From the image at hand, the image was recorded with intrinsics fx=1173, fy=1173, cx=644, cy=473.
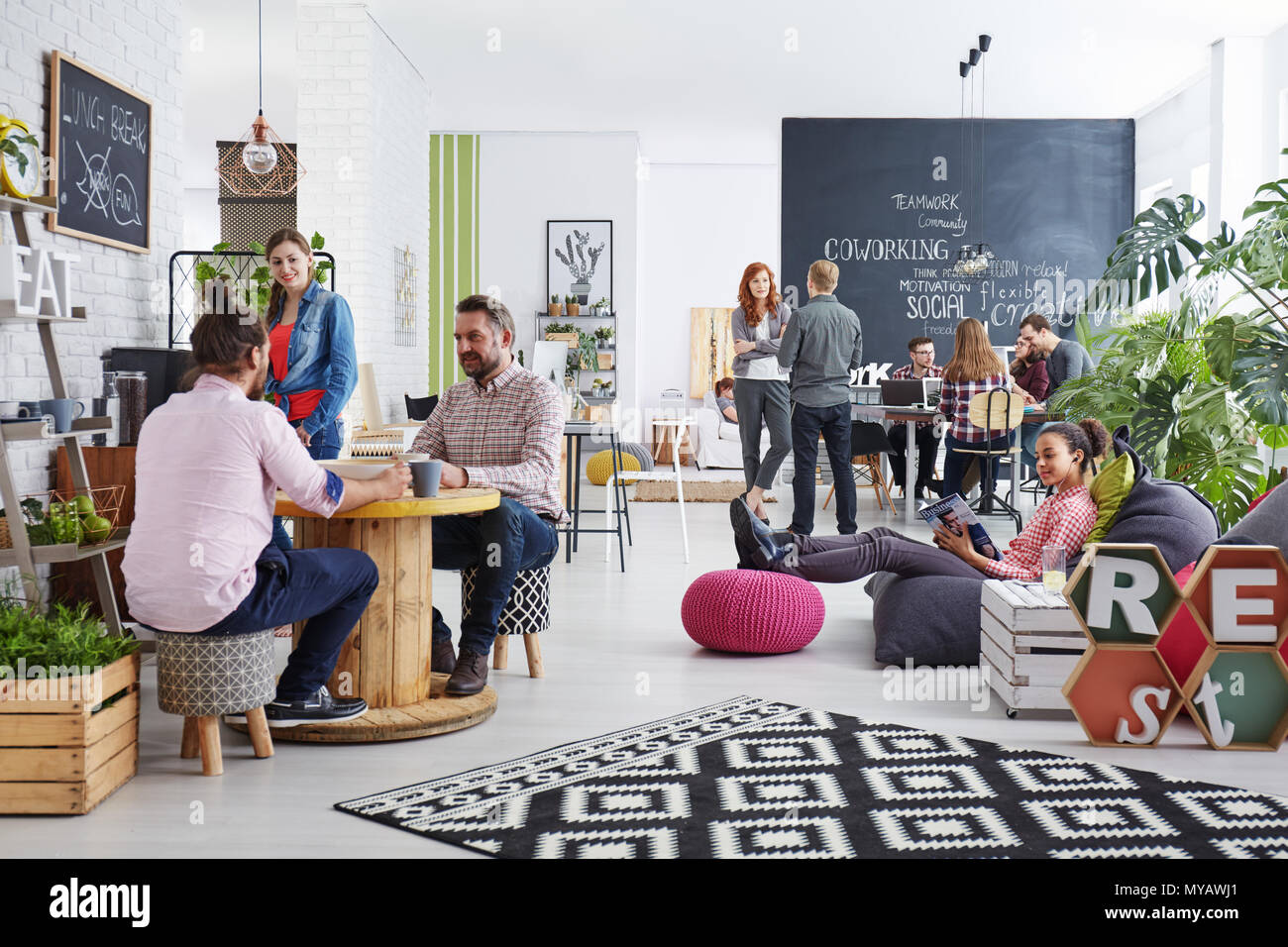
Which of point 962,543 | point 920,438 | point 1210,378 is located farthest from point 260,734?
point 920,438

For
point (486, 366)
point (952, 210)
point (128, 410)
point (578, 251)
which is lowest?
point (128, 410)

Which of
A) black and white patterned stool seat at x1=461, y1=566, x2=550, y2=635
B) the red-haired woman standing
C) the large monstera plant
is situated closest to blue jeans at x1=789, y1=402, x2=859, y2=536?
the red-haired woman standing

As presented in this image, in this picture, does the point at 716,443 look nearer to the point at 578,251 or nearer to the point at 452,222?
the point at 578,251

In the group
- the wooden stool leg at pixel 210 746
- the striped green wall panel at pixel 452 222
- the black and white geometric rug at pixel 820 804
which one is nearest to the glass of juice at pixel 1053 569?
the black and white geometric rug at pixel 820 804

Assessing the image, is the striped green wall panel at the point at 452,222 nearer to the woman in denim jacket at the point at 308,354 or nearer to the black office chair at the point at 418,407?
the black office chair at the point at 418,407

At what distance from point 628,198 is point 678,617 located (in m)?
7.90

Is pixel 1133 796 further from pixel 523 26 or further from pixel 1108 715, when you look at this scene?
pixel 523 26

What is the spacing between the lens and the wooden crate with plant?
2455mm

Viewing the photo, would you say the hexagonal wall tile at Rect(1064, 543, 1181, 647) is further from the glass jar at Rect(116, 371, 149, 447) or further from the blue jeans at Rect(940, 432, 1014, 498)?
the blue jeans at Rect(940, 432, 1014, 498)

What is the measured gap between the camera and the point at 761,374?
687 centimetres

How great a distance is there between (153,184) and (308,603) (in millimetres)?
3066

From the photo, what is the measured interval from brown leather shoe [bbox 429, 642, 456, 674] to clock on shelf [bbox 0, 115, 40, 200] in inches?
75.9

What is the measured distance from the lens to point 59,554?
3629mm
